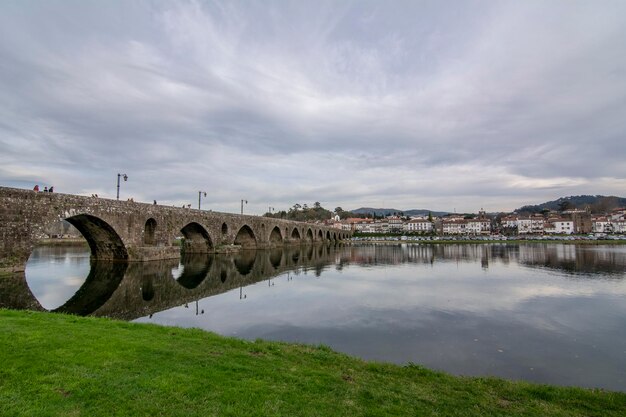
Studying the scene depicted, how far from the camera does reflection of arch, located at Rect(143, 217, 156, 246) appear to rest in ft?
116

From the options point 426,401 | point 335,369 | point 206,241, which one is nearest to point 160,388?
point 335,369

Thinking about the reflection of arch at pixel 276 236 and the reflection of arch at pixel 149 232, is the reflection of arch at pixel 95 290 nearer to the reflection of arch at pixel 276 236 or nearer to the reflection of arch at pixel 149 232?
the reflection of arch at pixel 149 232

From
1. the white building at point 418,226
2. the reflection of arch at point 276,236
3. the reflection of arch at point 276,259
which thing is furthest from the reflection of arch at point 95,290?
the white building at point 418,226

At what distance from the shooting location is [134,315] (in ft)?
47.0

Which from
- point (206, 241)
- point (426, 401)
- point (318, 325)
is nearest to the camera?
point (426, 401)

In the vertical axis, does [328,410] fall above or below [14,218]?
below

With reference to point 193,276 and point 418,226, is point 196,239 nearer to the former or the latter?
point 193,276

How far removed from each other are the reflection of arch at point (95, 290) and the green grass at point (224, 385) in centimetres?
735

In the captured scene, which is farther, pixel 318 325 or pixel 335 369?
pixel 318 325

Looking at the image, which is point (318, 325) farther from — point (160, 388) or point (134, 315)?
point (160, 388)

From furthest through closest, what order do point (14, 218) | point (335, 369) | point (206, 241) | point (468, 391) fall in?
point (206, 241) → point (14, 218) → point (335, 369) → point (468, 391)

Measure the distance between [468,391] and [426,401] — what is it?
4.10 ft

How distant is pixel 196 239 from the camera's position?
46.8m

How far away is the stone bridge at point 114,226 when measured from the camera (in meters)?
22.0
